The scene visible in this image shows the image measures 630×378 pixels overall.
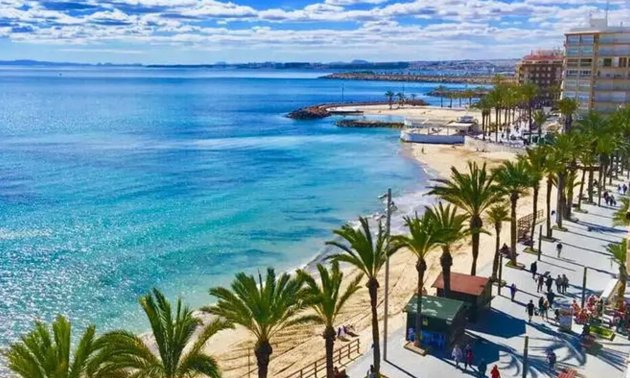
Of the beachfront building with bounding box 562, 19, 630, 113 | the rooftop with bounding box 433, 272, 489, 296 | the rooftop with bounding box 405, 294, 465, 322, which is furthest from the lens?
the beachfront building with bounding box 562, 19, 630, 113

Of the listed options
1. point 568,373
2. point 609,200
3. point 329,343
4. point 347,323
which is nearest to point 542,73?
point 609,200

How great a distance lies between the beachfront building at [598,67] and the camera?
9056 centimetres

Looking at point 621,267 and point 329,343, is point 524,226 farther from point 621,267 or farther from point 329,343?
point 329,343

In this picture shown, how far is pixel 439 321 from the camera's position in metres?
27.3

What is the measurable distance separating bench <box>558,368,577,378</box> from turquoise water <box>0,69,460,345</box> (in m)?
21.8

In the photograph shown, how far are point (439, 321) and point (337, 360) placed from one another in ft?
16.1

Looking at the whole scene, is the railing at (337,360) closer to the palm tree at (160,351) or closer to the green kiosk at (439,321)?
the green kiosk at (439,321)

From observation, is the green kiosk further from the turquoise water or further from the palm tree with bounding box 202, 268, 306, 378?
the turquoise water

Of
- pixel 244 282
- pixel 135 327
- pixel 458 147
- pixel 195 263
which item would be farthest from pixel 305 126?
pixel 244 282

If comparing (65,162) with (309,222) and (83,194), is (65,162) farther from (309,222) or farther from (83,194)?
(309,222)

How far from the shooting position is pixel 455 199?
3375 centimetres

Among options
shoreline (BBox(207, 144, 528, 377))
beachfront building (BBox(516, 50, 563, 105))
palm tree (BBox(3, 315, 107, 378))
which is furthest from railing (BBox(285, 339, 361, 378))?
beachfront building (BBox(516, 50, 563, 105))

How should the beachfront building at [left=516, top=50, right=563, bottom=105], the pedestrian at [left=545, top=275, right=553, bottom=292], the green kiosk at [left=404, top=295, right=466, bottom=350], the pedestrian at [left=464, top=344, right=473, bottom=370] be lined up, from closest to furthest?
the pedestrian at [left=464, top=344, right=473, bottom=370], the green kiosk at [left=404, top=295, right=466, bottom=350], the pedestrian at [left=545, top=275, right=553, bottom=292], the beachfront building at [left=516, top=50, right=563, bottom=105]

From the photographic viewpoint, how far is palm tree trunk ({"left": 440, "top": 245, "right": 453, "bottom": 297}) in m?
29.7
